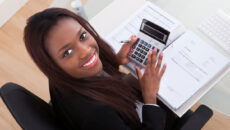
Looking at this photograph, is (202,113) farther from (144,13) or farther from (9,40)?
(9,40)

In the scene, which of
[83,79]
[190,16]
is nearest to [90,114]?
[83,79]

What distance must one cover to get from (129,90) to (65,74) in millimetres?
285

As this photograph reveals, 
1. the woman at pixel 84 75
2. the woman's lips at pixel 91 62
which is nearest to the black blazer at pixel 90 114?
the woman at pixel 84 75

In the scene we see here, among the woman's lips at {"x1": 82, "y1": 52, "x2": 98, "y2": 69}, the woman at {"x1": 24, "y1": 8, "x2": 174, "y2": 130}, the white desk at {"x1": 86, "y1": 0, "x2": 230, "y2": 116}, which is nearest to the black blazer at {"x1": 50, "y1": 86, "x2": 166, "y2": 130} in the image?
the woman at {"x1": 24, "y1": 8, "x2": 174, "y2": 130}

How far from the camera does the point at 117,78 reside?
88 centimetres

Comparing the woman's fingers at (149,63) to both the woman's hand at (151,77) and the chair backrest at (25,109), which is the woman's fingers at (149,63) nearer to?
the woman's hand at (151,77)

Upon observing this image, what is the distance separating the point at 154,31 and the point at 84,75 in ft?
1.00

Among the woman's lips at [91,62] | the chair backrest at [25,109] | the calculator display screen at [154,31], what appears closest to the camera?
the chair backrest at [25,109]

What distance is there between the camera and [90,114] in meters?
0.70

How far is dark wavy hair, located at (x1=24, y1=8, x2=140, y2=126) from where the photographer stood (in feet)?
2.10

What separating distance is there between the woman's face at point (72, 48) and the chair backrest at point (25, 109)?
141 mm

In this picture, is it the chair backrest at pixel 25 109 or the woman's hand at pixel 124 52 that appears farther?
the woman's hand at pixel 124 52

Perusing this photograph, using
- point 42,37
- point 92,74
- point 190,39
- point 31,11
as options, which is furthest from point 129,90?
point 31,11

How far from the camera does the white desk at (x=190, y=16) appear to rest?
0.84 meters
